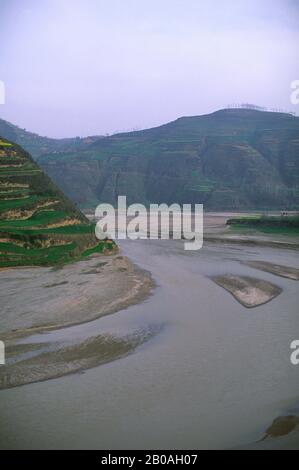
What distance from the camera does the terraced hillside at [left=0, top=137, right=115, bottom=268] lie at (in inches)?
1184

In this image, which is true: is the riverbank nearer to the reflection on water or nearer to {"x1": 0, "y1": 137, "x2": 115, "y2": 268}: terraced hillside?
the reflection on water

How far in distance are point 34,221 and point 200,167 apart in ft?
249

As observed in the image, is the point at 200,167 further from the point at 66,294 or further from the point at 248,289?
the point at 66,294

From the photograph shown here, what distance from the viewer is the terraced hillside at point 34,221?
98.6 ft

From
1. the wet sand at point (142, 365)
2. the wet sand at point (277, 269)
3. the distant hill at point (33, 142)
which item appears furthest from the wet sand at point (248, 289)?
the distant hill at point (33, 142)

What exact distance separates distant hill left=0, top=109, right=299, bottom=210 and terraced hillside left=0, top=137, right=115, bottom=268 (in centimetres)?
5601

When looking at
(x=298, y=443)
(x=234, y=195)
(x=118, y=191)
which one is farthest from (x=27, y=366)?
(x=118, y=191)

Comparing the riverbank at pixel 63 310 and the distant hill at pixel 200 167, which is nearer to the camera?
the riverbank at pixel 63 310

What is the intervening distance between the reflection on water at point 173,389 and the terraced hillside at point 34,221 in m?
11.3

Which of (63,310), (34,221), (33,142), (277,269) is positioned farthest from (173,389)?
(33,142)

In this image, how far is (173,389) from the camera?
1265cm

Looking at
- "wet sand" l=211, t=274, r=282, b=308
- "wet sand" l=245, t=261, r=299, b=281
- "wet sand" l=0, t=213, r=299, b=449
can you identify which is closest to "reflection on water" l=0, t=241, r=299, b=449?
"wet sand" l=0, t=213, r=299, b=449

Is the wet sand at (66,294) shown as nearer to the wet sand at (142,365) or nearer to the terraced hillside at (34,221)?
the wet sand at (142,365)
